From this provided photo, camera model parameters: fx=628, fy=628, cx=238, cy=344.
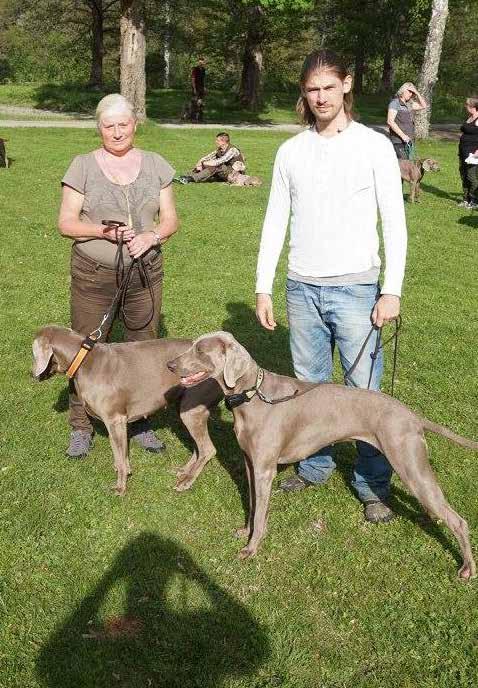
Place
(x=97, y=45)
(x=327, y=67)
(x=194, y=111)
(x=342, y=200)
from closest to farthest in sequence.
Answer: (x=327, y=67)
(x=342, y=200)
(x=194, y=111)
(x=97, y=45)

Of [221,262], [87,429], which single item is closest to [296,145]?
[87,429]

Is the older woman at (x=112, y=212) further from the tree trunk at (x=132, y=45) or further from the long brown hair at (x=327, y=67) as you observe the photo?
the tree trunk at (x=132, y=45)

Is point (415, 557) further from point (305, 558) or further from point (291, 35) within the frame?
point (291, 35)

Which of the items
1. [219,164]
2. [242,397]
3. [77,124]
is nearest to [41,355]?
[242,397]

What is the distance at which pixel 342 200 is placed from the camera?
3512 millimetres

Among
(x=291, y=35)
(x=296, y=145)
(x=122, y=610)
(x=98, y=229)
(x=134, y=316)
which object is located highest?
(x=291, y=35)

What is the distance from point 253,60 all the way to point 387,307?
28.5 meters

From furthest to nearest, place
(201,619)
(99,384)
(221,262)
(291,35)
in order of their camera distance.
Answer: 1. (291,35)
2. (221,262)
3. (99,384)
4. (201,619)

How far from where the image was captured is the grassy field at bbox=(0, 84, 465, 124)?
2817 cm

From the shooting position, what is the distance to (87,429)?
199 inches

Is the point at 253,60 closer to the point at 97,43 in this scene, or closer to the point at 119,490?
the point at 97,43

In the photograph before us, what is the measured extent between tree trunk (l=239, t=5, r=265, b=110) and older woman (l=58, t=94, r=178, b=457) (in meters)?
26.5

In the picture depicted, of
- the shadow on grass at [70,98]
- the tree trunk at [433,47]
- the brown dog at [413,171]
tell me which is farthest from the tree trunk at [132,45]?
the brown dog at [413,171]

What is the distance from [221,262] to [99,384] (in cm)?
570
